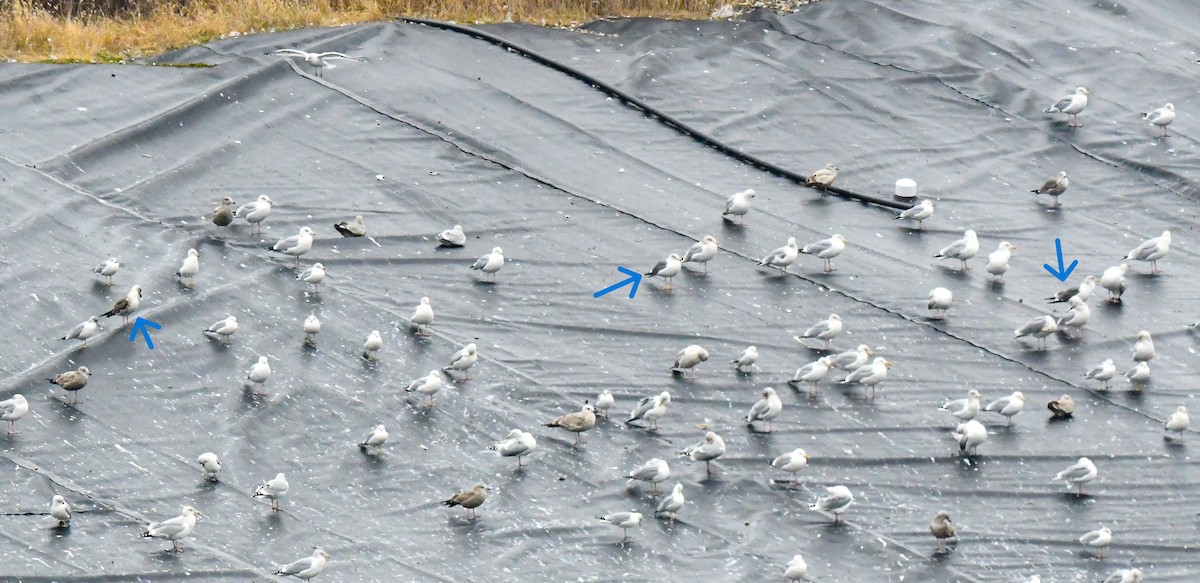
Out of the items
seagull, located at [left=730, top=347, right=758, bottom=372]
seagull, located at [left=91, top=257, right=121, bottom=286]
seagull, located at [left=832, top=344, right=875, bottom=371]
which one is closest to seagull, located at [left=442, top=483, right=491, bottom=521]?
seagull, located at [left=730, top=347, right=758, bottom=372]

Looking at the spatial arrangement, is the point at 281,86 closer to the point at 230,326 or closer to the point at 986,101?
the point at 230,326

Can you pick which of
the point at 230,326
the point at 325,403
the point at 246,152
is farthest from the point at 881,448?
the point at 246,152

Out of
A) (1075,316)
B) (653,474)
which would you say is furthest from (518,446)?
(1075,316)

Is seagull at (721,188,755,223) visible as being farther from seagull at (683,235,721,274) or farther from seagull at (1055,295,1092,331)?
seagull at (1055,295,1092,331)

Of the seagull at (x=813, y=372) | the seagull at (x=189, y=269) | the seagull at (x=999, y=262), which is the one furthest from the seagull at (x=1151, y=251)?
the seagull at (x=189, y=269)

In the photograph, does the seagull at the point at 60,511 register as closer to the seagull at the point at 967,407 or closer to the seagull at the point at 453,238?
the seagull at the point at 453,238
